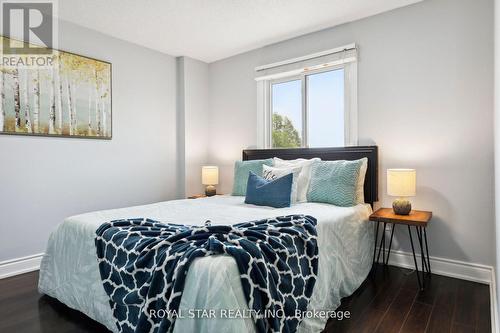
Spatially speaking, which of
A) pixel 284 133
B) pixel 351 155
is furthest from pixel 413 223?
pixel 284 133

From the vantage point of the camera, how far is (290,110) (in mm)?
3871

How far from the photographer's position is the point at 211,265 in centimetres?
130

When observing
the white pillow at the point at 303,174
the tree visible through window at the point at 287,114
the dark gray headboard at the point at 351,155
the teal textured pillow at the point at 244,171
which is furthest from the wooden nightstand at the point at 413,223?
the tree visible through window at the point at 287,114

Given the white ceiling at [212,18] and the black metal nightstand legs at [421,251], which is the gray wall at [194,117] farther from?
the black metal nightstand legs at [421,251]

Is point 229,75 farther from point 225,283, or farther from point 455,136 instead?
point 225,283

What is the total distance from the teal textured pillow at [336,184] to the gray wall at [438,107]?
0.47 m

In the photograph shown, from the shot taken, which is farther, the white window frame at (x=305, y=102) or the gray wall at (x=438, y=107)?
the white window frame at (x=305, y=102)

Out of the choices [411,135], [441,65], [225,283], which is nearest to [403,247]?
[411,135]

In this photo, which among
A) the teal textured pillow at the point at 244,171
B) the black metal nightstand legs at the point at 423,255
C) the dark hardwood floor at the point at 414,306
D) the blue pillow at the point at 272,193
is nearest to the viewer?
the dark hardwood floor at the point at 414,306

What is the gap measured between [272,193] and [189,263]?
1.46 meters

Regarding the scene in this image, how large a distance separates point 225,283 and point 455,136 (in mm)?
2480

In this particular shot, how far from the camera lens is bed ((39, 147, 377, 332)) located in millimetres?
1274

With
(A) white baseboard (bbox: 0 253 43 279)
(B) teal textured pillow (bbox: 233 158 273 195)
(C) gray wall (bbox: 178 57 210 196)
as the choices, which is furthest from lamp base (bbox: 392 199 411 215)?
(A) white baseboard (bbox: 0 253 43 279)

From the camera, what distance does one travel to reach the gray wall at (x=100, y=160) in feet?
9.29
